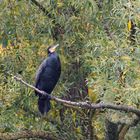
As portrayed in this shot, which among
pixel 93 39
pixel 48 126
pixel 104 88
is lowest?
pixel 48 126

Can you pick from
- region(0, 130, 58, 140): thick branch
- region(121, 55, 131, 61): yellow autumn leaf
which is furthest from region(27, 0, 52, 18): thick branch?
region(121, 55, 131, 61): yellow autumn leaf

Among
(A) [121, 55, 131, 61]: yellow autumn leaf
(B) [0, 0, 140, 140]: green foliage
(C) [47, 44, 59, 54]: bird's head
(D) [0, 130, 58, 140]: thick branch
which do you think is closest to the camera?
(A) [121, 55, 131, 61]: yellow autumn leaf

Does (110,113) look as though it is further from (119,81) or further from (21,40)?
(21,40)

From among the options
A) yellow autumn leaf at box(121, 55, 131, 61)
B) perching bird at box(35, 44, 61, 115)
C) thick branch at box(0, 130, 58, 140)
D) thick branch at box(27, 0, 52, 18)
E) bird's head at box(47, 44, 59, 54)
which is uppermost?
thick branch at box(27, 0, 52, 18)

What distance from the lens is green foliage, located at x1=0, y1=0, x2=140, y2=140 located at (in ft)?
13.4

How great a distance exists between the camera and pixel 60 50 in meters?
4.59

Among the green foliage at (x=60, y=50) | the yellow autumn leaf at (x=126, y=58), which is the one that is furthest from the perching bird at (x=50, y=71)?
the yellow autumn leaf at (x=126, y=58)

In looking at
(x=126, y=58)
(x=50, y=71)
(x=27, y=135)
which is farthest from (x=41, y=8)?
(x=126, y=58)

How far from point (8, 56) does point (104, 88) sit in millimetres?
1360

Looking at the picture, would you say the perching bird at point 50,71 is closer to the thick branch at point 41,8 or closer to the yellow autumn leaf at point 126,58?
the thick branch at point 41,8

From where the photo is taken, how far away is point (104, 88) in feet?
11.6

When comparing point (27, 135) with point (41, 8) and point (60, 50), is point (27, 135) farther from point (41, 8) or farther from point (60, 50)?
point (41, 8)

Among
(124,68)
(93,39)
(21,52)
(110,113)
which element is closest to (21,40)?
(21,52)

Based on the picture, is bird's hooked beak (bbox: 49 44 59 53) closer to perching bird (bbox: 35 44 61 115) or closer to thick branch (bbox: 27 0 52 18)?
perching bird (bbox: 35 44 61 115)
